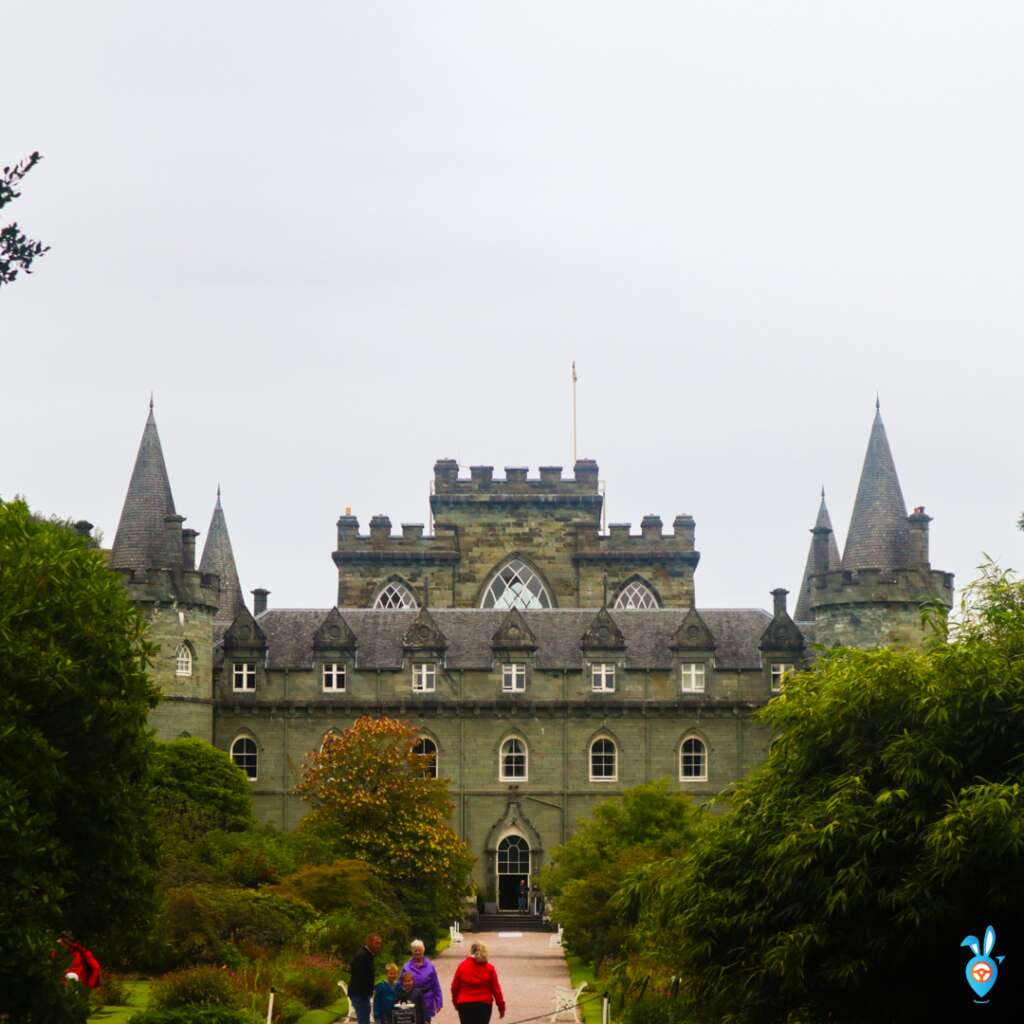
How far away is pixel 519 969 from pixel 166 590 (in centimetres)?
2744

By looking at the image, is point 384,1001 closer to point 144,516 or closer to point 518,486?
point 144,516

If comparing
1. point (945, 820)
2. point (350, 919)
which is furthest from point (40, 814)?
point (350, 919)

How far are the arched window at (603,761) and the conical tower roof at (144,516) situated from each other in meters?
17.1

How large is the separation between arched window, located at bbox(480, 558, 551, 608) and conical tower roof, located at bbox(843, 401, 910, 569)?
55.6ft

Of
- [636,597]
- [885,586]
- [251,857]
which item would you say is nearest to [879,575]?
[885,586]

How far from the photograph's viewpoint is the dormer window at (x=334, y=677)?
268ft

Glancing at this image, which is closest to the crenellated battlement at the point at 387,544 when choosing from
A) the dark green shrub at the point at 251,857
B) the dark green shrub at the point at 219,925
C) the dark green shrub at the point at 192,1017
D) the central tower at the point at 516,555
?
the central tower at the point at 516,555

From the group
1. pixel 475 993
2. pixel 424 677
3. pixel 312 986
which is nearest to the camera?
pixel 475 993

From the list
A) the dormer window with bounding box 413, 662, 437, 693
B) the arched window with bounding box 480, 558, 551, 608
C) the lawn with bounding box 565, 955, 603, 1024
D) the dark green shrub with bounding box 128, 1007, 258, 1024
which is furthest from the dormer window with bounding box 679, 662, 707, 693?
the dark green shrub with bounding box 128, 1007, 258, 1024

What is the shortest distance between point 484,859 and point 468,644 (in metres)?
8.07

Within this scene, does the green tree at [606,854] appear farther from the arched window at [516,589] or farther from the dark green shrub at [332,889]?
→ the arched window at [516,589]

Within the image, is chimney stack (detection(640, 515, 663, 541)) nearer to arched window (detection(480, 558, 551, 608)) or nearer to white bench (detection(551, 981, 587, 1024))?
arched window (detection(480, 558, 551, 608))

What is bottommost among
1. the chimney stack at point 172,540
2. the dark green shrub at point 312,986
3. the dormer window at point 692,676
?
the dark green shrub at point 312,986

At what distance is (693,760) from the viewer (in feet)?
266
